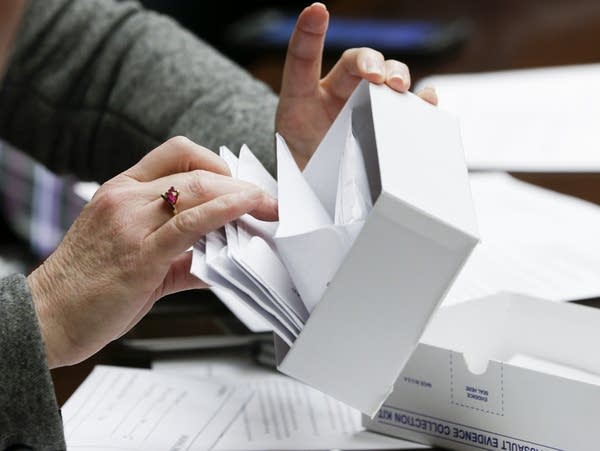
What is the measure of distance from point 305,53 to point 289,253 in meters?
0.40

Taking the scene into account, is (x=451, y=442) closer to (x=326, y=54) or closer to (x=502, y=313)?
(x=502, y=313)

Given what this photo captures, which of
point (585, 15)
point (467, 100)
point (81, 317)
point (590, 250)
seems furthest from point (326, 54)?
point (81, 317)

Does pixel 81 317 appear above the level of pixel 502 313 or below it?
below

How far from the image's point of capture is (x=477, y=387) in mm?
651

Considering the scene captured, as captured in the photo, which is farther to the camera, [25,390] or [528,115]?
[528,115]

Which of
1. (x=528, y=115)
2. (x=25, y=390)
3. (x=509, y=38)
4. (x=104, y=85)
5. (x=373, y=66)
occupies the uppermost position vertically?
(x=509, y=38)

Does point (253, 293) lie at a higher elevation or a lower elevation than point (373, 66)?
lower

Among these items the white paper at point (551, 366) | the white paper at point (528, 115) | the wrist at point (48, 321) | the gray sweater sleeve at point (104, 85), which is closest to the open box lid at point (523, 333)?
the white paper at point (551, 366)

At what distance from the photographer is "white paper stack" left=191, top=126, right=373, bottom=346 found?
0.54m

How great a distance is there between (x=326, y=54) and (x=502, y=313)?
1094 millimetres

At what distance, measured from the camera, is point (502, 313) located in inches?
29.8

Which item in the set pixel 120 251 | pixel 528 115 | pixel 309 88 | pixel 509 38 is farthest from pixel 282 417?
pixel 509 38

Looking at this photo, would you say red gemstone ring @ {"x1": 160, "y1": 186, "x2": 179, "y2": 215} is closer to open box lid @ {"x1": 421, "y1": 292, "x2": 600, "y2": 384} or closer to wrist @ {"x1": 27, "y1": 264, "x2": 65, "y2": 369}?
wrist @ {"x1": 27, "y1": 264, "x2": 65, "y2": 369}

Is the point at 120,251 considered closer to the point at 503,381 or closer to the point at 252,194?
the point at 252,194
